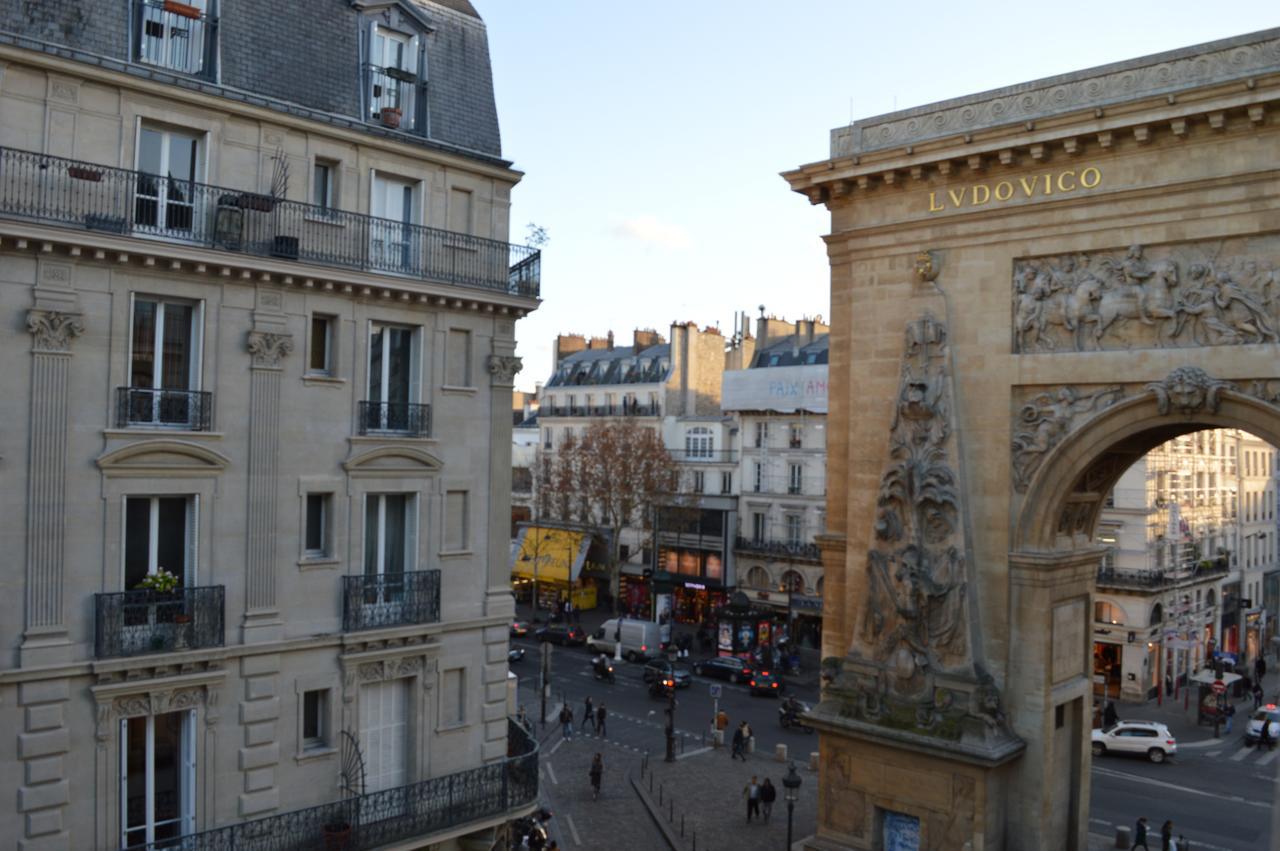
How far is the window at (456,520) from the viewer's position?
18.1m

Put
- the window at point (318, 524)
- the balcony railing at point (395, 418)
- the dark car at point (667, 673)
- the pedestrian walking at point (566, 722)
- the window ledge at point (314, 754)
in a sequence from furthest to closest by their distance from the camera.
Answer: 1. the dark car at point (667, 673)
2. the pedestrian walking at point (566, 722)
3. the balcony railing at point (395, 418)
4. the window at point (318, 524)
5. the window ledge at point (314, 754)

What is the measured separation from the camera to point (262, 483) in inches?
630

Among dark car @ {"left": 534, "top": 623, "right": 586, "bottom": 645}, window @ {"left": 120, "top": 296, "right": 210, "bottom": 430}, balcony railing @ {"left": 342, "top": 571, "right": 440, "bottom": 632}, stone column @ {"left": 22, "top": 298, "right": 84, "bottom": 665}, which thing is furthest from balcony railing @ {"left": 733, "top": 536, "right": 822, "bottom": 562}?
stone column @ {"left": 22, "top": 298, "right": 84, "bottom": 665}

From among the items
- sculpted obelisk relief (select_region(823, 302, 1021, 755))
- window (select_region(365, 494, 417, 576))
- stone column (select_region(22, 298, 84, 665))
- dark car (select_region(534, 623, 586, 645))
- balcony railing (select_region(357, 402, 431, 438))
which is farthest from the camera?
dark car (select_region(534, 623, 586, 645))

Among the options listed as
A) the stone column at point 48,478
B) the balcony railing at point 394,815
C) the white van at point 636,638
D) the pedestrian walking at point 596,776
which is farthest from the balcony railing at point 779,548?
the stone column at point 48,478

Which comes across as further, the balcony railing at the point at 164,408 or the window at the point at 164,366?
the window at the point at 164,366

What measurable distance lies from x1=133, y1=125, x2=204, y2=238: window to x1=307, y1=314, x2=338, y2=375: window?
2.33 meters

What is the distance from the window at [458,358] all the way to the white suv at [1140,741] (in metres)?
26.1

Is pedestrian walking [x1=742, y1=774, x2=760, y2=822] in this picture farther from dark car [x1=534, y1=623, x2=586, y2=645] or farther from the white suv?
dark car [x1=534, y1=623, x2=586, y2=645]

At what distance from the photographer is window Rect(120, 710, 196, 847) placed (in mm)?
14789

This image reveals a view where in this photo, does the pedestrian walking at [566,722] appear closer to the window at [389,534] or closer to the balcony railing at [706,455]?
the window at [389,534]

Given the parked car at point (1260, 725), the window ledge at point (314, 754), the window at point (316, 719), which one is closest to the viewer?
the window ledge at point (314, 754)

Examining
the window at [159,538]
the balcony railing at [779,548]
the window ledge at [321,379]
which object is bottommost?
the balcony railing at [779,548]

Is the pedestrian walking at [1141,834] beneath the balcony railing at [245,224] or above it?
beneath
